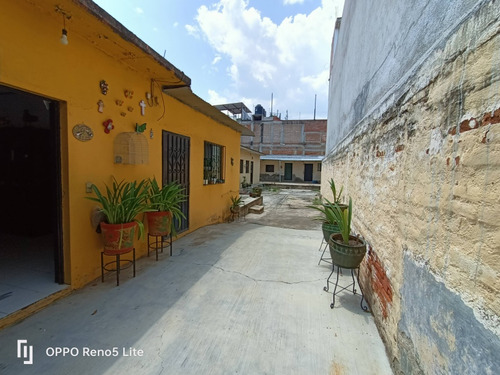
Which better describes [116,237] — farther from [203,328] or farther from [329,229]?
[329,229]

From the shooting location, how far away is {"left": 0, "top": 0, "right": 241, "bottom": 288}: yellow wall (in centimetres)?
196

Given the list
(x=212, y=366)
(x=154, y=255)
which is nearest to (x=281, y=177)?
(x=154, y=255)

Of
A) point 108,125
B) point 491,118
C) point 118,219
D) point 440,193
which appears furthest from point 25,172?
point 491,118

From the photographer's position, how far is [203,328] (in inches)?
78.4

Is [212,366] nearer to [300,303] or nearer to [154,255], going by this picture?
[300,303]

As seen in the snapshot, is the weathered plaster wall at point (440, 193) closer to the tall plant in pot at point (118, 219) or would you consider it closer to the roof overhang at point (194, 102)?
the tall plant in pot at point (118, 219)

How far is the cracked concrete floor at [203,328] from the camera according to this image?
163 cm

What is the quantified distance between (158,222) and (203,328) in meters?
1.78

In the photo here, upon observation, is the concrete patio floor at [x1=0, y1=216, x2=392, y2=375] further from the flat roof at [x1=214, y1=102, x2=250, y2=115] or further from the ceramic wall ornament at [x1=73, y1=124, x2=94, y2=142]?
the flat roof at [x1=214, y1=102, x2=250, y2=115]

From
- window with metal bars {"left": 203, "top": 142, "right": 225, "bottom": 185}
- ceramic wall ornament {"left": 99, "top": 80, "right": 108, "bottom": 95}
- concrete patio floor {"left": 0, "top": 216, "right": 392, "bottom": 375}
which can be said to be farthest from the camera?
window with metal bars {"left": 203, "top": 142, "right": 225, "bottom": 185}

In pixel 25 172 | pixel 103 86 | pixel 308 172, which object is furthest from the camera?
pixel 308 172

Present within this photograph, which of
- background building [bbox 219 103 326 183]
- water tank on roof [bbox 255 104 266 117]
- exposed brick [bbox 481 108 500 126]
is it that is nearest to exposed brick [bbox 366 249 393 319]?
exposed brick [bbox 481 108 500 126]

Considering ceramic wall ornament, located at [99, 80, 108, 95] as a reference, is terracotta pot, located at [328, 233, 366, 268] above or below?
below

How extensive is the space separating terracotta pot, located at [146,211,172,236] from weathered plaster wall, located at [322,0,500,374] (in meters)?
2.70
